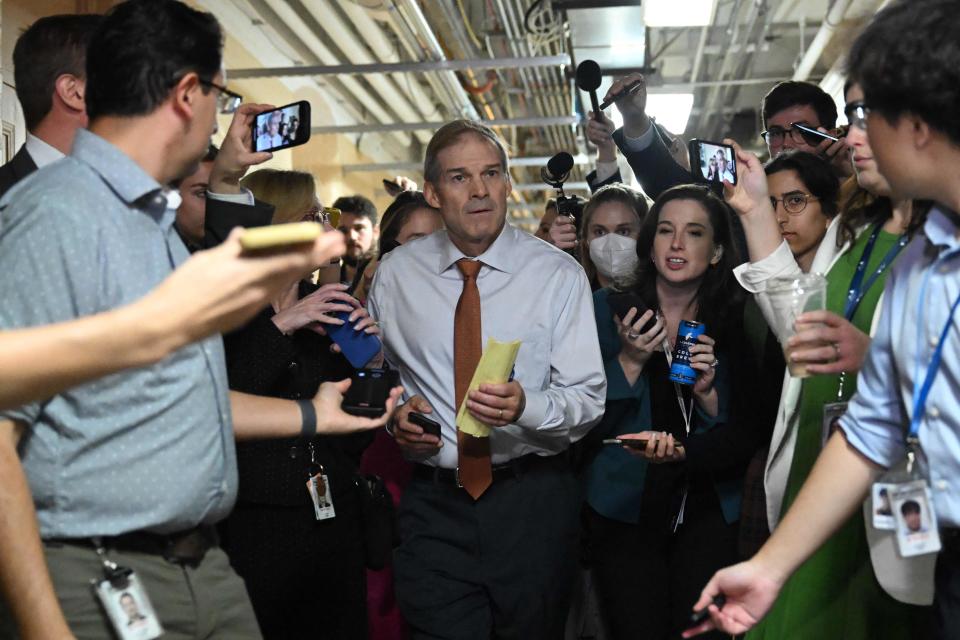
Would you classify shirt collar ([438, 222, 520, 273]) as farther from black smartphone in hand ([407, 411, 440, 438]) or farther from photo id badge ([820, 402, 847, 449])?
photo id badge ([820, 402, 847, 449])

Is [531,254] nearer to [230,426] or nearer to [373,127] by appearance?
[230,426]

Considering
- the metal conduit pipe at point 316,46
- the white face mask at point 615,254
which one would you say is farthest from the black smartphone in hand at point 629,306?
the metal conduit pipe at point 316,46

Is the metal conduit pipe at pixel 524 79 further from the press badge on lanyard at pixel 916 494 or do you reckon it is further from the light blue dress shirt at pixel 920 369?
the press badge on lanyard at pixel 916 494

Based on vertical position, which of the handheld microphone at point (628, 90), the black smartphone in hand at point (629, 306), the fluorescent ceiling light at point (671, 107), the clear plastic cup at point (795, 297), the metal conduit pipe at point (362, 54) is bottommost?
the black smartphone in hand at point (629, 306)

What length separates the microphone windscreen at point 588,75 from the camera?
11.8 ft

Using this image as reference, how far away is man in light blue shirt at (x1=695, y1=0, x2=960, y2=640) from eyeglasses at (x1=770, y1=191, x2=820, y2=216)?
1413 mm

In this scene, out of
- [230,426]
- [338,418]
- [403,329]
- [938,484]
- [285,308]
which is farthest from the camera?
[403,329]

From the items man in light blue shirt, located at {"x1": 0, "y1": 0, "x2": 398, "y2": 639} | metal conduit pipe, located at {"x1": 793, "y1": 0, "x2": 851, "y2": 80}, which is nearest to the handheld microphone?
man in light blue shirt, located at {"x1": 0, "y1": 0, "x2": 398, "y2": 639}

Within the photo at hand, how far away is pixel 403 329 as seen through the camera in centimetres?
304

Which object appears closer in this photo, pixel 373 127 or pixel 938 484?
pixel 938 484

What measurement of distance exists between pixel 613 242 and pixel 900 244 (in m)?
1.68

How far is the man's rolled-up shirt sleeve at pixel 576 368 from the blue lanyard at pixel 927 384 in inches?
50.3

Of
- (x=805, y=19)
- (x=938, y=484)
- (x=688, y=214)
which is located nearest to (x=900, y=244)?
(x=938, y=484)

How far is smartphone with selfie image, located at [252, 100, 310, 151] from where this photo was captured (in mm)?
2501
